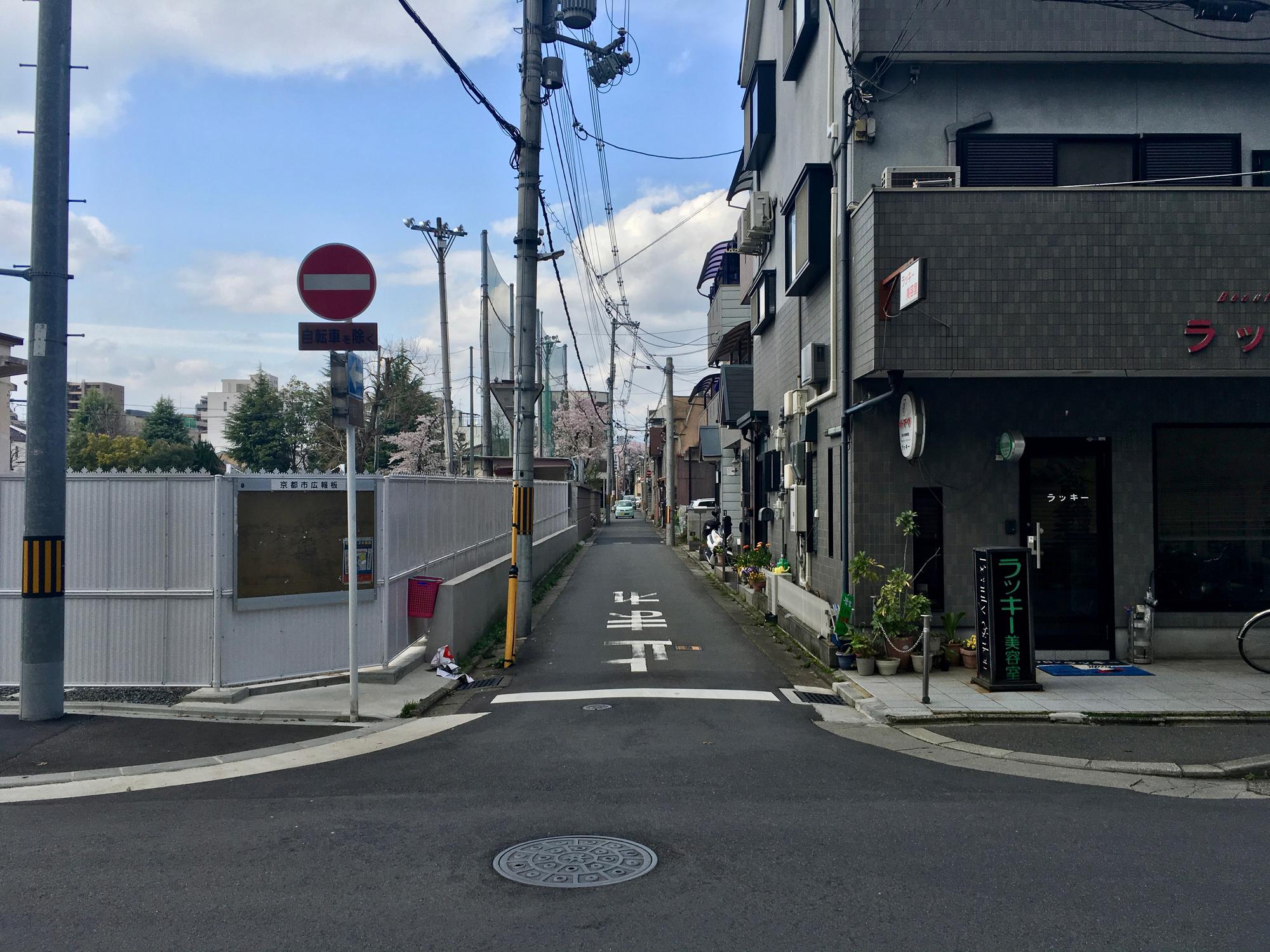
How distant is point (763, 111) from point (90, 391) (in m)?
63.0

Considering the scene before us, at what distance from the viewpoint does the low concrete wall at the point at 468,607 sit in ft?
36.8

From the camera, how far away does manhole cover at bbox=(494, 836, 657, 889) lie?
4.73 m

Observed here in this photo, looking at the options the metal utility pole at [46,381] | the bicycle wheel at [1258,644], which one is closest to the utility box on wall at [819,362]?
the bicycle wheel at [1258,644]

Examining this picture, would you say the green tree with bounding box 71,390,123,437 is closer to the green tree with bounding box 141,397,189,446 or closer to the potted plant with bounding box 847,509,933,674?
the green tree with bounding box 141,397,189,446

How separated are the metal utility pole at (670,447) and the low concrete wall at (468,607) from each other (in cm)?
1740

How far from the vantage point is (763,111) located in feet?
61.4

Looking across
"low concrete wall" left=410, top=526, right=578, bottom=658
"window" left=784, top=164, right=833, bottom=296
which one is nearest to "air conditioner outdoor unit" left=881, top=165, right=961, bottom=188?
"window" left=784, top=164, right=833, bottom=296

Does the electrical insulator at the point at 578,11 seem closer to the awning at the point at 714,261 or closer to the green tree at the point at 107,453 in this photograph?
the awning at the point at 714,261

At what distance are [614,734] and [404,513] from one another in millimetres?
4390

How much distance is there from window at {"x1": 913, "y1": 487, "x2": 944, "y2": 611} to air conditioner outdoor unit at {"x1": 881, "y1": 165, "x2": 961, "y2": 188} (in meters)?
3.65

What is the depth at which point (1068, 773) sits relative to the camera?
6980 millimetres

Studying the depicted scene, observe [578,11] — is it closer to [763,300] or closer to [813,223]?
[813,223]

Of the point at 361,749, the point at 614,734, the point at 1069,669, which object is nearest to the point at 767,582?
the point at 1069,669

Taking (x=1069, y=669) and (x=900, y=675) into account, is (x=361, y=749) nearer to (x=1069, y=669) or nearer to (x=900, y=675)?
(x=900, y=675)
